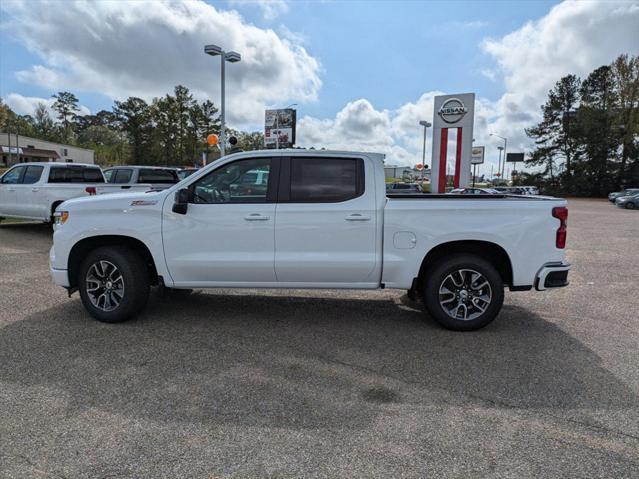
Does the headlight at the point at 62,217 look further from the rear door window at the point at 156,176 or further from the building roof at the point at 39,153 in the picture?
the building roof at the point at 39,153

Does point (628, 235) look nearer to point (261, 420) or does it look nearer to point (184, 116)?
point (261, 420)

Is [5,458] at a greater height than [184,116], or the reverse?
[184,116]

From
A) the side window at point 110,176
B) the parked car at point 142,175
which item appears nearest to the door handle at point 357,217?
the parked car at point 142,175

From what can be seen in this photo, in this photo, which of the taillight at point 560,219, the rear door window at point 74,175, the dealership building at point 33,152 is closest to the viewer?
the taillight at point 560,219

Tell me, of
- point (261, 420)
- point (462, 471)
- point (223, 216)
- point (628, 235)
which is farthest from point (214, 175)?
point (628, 235)

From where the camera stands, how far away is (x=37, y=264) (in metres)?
8.60

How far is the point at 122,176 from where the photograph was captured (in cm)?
1441

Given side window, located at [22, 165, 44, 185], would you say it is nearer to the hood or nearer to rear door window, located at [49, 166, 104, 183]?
rear door window, located at [49, 166, 104, 183]

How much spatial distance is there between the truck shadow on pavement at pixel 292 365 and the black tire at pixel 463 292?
17 centimetres

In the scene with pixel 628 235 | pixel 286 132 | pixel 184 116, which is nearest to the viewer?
pixel 628 235

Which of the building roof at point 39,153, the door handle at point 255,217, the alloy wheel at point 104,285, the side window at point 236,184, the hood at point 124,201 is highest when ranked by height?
the building roof at point 39,153

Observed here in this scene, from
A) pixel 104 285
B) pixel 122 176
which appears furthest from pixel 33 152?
pixel 104 285

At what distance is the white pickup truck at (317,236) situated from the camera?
5.13m

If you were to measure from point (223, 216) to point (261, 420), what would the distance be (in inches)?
98.2
